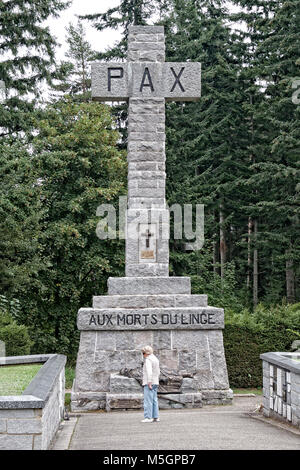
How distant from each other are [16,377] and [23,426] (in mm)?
2639

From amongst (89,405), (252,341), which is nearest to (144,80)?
(89,405)

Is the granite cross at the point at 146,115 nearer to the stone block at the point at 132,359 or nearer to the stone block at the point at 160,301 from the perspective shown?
the stone block at the point at 160,301

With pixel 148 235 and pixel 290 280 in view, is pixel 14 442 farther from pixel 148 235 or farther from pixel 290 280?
pixel 290 280

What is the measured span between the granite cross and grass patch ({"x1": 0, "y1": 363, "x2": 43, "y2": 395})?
2.78 m

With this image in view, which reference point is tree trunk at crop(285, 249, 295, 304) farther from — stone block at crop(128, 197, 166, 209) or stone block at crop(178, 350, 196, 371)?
stone block at crop(178, 350, 196, 371)

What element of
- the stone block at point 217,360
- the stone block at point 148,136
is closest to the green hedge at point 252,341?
the stone block at point 217,360

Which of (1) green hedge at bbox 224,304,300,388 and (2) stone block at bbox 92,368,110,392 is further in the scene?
(1) green hedge at bbox 224,304,300,388

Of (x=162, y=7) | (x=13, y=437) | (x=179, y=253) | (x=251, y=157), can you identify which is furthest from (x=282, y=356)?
(x=162, y=7)

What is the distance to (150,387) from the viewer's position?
903 cm

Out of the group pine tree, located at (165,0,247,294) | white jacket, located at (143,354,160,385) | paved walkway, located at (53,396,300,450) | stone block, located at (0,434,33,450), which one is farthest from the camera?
pine tree, located at (165,0,247,294)

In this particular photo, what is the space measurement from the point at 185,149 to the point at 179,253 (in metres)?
4.51

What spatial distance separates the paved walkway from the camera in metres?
6.80

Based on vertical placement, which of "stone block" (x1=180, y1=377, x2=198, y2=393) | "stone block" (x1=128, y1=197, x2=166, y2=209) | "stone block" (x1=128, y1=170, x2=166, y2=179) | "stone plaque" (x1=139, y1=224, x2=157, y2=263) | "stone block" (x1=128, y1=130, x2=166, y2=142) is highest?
"stone block" (x1=128, y1=130, x2=166, y2=142)

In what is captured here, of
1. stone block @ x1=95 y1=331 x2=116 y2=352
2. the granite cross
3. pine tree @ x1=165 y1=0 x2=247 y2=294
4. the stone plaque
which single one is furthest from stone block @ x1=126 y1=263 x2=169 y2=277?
pine tree @ x1=165 y1=0 x2=247 y2=294
